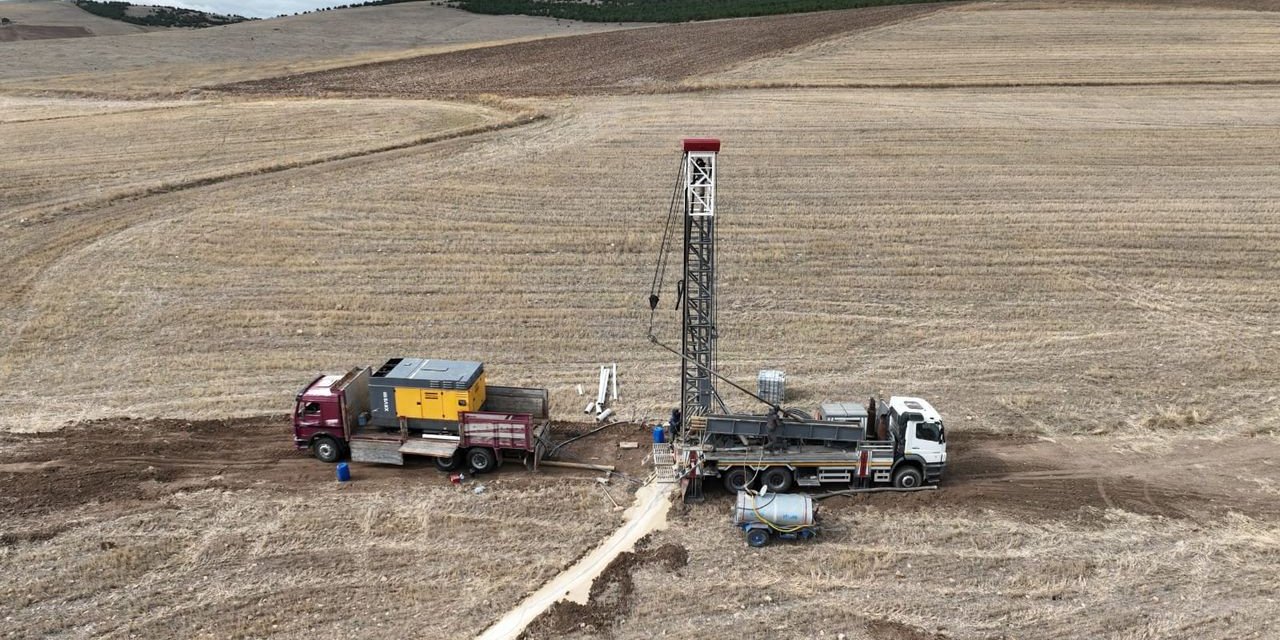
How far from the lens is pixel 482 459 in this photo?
19.2 m

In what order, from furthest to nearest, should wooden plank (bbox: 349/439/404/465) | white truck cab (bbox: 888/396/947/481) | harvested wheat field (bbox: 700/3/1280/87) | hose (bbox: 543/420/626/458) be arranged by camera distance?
harvested wheat field (bbox: 700/3/1280/87), hose (bbox: 543/420/626/458), wooden plank (bbox: 349/439/404/465), white truck cab (bbox: 888/396/947/481)

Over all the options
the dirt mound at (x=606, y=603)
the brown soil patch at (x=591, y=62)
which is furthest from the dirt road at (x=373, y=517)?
the brown soil patch at (x=591, y=62)

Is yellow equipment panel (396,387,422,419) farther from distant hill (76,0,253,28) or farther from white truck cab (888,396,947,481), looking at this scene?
distant hill (76,0,253,28)

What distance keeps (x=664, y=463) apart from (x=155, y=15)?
118 metres

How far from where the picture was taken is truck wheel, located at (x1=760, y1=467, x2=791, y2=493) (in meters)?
18.3

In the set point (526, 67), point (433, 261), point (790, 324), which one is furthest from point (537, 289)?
point (526, 67)

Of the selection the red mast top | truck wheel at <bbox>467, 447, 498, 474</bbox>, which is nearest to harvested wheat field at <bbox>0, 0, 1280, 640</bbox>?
truck wheel at <bbox>467, 447, 498, 474</bbox>

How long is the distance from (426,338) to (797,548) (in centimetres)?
1417

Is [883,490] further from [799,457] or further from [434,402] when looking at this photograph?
[434,402]

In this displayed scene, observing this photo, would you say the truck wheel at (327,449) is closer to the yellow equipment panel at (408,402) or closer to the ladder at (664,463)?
the yellow equipment panel at (408,402)

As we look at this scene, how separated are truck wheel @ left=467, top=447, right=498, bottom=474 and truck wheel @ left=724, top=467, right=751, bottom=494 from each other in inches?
205

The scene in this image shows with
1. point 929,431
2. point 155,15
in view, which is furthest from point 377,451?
point 155,15

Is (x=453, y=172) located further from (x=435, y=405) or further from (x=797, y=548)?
(x=797, y=548)

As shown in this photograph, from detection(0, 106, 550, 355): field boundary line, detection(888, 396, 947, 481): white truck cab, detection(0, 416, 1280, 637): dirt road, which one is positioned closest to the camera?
detection(0, 416, 1280, 637): dirt road
